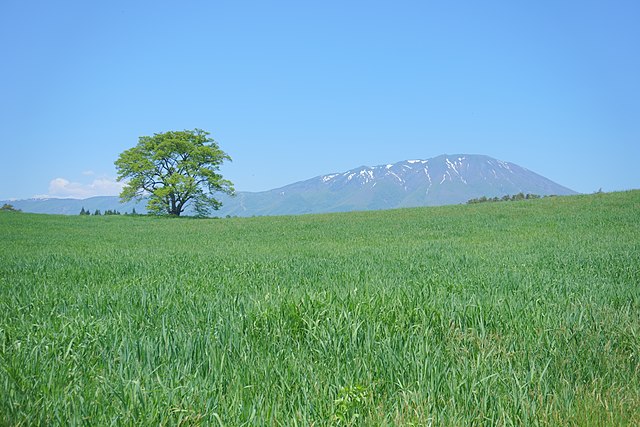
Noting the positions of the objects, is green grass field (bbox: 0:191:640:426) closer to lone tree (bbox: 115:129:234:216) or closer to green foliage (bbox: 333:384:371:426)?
green foliage (bbox: 333:384:371:426)

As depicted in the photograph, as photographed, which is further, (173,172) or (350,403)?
(173,172)

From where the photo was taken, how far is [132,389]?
112 inches

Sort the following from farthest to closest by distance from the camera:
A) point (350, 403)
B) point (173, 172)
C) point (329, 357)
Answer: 1. point (173, 172)
2. point (329, 357)
3. point (350, 403)

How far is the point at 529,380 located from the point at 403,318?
156cm

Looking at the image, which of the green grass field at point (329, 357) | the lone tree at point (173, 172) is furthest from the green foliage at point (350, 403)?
the lone tree at point (173, 172)

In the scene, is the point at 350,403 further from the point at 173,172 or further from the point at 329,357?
the point at 173,172

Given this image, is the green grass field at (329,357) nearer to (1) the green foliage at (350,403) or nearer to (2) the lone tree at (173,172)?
(1) the green foliage at (350,403)

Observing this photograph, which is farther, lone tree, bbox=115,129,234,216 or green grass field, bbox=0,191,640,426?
lone tree, bbox=115,129,234,216

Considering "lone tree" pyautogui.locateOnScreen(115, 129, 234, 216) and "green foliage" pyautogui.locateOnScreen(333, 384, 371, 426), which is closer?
"green foliage" pyautogui.locateOnScreen(333, 384, 371, 426)

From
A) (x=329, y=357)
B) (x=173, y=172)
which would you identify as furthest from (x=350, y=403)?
(x=173, y=172)

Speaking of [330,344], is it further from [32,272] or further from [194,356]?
[32,272]

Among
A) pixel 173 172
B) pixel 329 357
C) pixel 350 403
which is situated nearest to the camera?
pixel 350 403

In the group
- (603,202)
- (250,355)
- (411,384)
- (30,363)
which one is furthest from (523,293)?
(603,202)

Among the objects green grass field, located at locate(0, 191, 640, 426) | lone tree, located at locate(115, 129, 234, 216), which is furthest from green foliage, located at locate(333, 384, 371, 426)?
lone tree, located at locate(115, 129, 234, 216)
